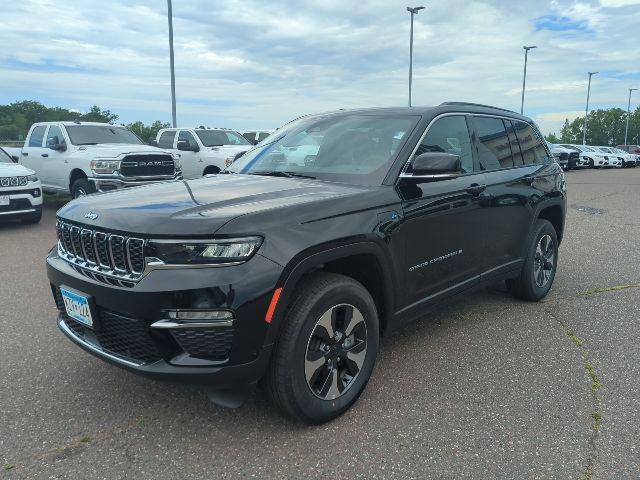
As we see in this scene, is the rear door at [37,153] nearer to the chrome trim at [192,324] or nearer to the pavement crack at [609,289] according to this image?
the chrome trim at [192,324]

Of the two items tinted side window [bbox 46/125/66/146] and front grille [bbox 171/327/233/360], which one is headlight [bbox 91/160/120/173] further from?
front grille [bbox 171/327/233/360]

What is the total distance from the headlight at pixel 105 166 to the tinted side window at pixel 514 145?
7455mm

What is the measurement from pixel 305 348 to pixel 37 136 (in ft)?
37.9

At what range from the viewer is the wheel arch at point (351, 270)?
2627 mm

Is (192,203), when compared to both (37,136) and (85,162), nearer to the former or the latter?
(85,162)

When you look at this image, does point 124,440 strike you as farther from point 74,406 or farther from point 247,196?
point 247,196

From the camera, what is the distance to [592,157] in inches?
1358

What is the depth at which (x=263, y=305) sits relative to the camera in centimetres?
254

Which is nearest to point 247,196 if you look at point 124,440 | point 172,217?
point 172,217

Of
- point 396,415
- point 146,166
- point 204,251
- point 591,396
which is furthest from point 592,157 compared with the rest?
point 204,251

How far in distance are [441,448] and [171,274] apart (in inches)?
63.5

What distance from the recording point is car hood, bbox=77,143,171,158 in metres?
10.2

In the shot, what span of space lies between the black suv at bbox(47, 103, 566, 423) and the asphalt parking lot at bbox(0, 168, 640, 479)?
29 centimetres

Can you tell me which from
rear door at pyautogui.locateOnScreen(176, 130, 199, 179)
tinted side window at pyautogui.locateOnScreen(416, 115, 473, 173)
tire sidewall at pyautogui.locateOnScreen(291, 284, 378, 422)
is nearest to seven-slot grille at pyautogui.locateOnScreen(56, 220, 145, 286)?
tire sidewall at pyautogui.locateOnScreen(291, 284, 378, 422)
